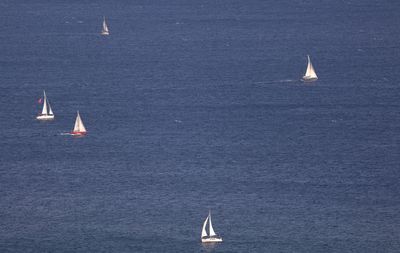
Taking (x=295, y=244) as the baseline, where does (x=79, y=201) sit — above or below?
above

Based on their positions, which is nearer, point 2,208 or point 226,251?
point 226,251

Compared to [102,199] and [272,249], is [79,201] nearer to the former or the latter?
Answer: [102,199]

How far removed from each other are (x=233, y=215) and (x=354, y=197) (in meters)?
21.1

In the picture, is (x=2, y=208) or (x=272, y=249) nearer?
(x=272, y=249)

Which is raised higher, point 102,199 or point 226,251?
point 102,199

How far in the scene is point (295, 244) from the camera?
178250 mm

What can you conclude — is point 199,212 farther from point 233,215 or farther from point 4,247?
point 4,247

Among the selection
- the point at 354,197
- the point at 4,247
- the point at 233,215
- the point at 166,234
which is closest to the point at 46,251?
the point at 4,247

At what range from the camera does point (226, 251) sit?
176 metres

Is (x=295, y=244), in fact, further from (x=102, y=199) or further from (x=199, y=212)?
(x=102, y=199)

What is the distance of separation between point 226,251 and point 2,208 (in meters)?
38.9

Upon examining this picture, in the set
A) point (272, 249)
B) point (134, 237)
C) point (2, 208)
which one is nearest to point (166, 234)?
point (134, 237)

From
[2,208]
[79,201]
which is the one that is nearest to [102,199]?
[79,201]

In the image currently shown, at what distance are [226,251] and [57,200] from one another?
3463 centimetres
